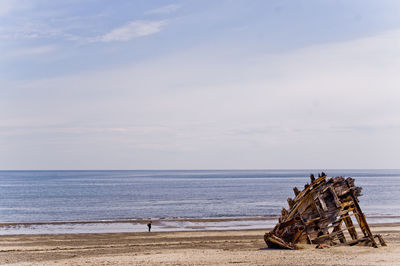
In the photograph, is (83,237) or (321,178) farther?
(83,237)

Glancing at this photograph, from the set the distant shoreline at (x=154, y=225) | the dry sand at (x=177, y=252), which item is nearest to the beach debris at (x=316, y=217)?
the dry sand at (x=177, y=252)

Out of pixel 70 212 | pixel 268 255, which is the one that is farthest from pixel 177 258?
pixel 70 212

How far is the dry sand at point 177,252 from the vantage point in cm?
2408

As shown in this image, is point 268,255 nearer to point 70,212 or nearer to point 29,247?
point 29,247

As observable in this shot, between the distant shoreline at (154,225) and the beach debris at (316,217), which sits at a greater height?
the beach debris at (316,217)

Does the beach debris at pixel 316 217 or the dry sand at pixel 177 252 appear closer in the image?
the dry sand at pixel 177 252

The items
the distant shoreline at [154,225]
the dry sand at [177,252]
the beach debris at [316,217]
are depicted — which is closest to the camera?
the dry sand at [177,252]

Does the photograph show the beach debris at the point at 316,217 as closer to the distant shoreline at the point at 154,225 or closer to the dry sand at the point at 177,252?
the dry sand at the point at 177,252

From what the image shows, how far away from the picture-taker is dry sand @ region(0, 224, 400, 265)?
24.1 m

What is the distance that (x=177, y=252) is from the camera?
27.9 meters

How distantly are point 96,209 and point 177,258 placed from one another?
49950 mm

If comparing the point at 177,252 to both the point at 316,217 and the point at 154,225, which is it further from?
the point at 154,225

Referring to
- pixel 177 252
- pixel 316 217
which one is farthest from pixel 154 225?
pixel 316 217

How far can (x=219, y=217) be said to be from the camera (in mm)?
58000
